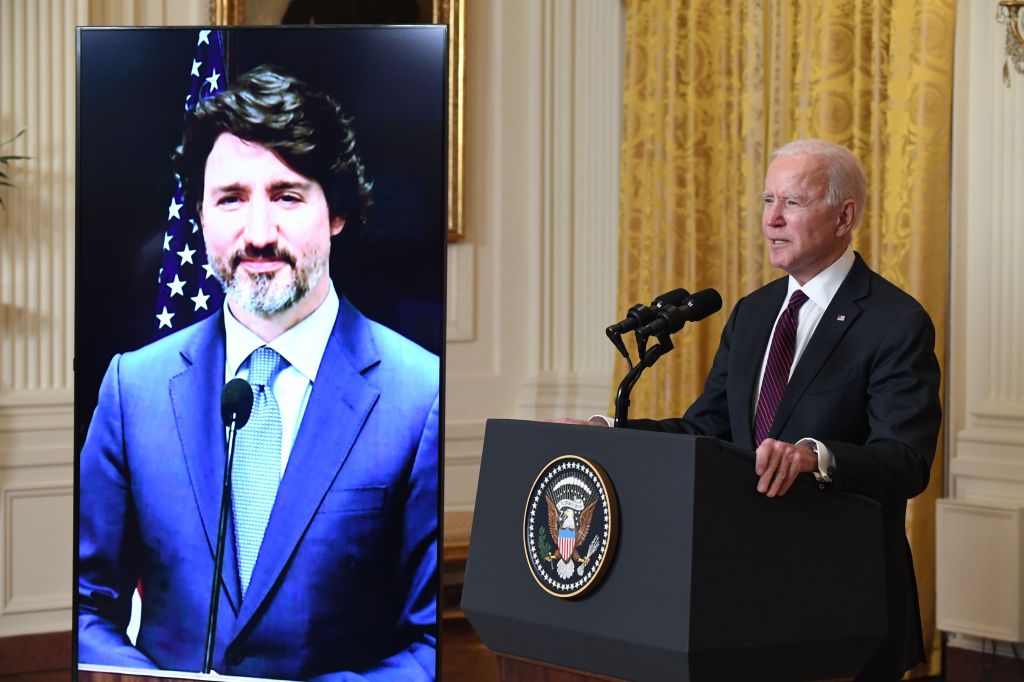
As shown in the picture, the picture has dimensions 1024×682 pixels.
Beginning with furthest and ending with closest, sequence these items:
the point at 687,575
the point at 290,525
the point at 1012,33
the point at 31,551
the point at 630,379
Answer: the point at 31,551
the point at 1012,33
the point at 290,525
the point at 630,379
the point at 687,575

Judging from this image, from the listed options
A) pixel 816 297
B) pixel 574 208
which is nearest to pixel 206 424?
pixel 816 297

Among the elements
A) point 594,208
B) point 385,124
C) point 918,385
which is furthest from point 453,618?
point 918,385

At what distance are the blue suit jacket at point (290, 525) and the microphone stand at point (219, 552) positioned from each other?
15mm

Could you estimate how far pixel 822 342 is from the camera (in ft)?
8.56

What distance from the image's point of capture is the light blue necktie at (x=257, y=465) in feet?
10.2

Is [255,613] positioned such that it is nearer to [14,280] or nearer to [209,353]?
[209,353]

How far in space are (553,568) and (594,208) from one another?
3947mm

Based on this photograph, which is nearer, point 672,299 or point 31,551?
point 672,299

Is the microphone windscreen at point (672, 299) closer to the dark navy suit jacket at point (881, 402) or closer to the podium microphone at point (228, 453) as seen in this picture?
the dark navy suit jacket at point (881, 402)

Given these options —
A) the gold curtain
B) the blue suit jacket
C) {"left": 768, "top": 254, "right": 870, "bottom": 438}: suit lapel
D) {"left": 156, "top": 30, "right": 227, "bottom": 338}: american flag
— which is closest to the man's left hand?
{"left": 768, "top": 254, "right": 870, "bottom": 438}: suit lapel

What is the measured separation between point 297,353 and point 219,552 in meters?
0.56

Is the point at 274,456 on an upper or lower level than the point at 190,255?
lower

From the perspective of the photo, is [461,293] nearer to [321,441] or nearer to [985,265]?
[985,265]

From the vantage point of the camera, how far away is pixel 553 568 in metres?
2.06
